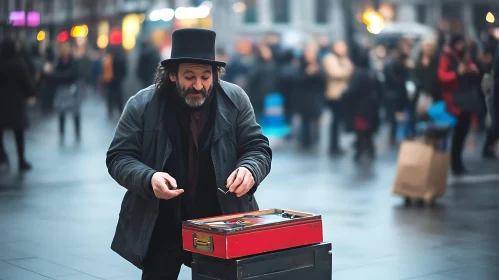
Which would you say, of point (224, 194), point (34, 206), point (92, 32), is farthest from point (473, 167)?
point (92, 32)

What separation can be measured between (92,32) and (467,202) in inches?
2419

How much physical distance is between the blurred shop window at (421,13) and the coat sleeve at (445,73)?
53.6 meters

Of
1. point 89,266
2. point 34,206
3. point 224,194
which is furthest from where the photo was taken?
point 34,206

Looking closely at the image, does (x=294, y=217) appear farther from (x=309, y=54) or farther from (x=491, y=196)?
(x=309, y=54)

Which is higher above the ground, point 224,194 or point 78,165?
point 224,194

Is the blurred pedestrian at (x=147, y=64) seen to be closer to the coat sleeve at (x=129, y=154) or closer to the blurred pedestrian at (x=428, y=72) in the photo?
the blurred pedestrian at (x=428, y=72)

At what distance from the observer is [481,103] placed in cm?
1373

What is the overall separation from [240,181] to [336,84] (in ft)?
43.1

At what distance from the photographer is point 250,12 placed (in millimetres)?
60188

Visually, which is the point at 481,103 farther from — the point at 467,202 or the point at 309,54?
the point at 309,54

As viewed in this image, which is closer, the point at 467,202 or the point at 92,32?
the point at 467,202

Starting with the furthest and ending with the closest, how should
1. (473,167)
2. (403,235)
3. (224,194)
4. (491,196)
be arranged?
(473,167), (491,196), (403,235), (224,194)

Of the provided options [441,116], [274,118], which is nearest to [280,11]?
[274,118]

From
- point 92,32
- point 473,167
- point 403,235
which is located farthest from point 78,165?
point 92,32
